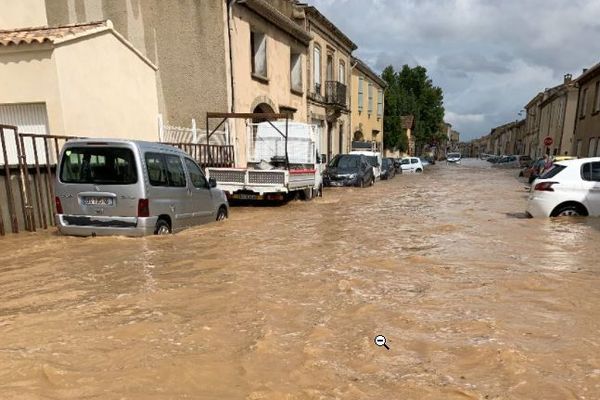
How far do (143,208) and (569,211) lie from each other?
8.27 metres

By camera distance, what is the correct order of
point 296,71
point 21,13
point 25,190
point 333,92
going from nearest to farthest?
point 25,190, point 21,13, point 296,71, point 333,92

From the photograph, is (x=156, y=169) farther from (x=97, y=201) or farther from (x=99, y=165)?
(x=97, y=201)

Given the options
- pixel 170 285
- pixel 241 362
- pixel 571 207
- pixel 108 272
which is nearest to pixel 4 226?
pixel 108 272

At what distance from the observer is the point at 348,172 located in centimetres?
1955

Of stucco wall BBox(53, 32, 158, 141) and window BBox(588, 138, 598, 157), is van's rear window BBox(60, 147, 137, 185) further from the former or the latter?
window BBox(588, 138, 598, 157)

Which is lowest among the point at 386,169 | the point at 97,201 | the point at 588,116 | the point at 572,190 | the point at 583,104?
the point at 386,169

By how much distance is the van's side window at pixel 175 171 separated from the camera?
295 inches

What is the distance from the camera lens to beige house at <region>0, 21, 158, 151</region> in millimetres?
9766

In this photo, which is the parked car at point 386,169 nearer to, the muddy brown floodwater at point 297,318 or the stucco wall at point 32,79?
the muddy brown floodwater at point 297,318

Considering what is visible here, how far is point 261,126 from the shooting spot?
1588cm

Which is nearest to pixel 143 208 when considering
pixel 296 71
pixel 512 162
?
pixel 296 71

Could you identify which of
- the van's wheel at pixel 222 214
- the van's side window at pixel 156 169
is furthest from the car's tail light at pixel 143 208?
the van's wheel at pixel 222 214

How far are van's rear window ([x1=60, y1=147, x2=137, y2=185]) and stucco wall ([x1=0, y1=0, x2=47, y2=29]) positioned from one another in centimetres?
867

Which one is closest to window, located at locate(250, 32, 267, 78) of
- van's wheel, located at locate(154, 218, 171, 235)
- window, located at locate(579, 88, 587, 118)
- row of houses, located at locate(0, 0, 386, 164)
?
row of houses, located at locate(0, 0, 386, 164)
